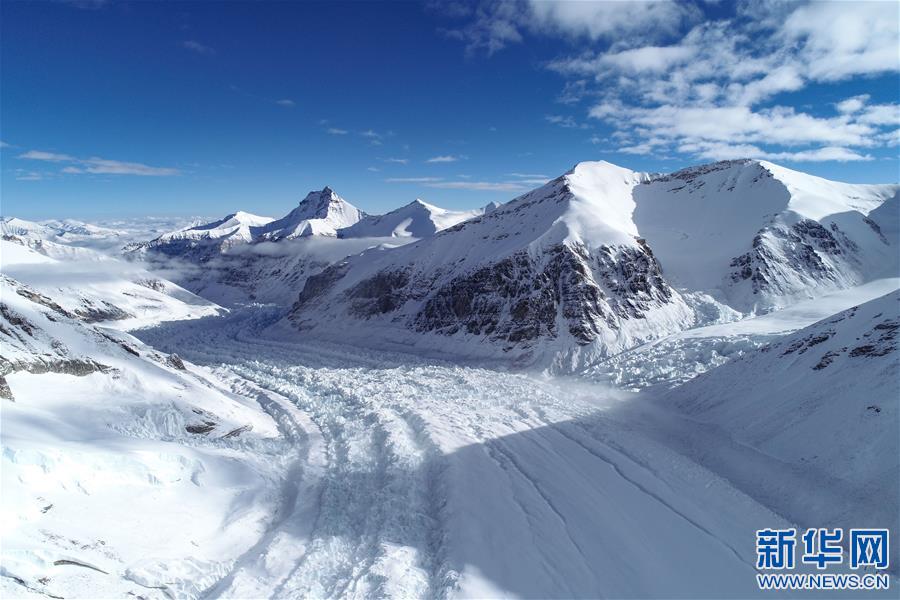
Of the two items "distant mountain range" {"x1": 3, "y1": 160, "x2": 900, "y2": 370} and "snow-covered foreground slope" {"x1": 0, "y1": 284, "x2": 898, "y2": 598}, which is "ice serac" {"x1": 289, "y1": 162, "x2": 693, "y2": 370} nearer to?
"distant mountain range" {"x1": 3, "y1": 160, "x2": 900, "y2": 370}

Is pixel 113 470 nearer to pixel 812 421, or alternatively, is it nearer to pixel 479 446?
pixel 479 446

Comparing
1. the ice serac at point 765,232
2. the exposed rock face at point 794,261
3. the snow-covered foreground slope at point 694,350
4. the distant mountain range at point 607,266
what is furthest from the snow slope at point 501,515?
the ice serac at point 765,232

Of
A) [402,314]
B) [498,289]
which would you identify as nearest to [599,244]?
[498,289]

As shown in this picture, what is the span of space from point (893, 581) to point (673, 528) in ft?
18.3

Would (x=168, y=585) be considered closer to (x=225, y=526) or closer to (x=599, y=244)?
(x=225, y=526)

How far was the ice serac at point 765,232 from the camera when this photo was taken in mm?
54031

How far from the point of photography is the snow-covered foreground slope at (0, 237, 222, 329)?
84875 mm

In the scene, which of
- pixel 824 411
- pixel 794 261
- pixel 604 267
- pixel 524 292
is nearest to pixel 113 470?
pixel 824 411

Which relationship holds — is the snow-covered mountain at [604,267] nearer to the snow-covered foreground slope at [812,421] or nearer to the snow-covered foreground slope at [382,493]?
the snow-covered foreground slope at [812,421]

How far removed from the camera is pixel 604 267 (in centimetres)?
5044

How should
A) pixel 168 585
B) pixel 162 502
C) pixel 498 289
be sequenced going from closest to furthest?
pixel 168 585 → pixel 162 502 → pixel 498 289

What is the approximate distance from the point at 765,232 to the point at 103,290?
407 feet

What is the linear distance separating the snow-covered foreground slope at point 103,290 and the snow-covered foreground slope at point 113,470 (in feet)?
238

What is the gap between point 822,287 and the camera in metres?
53.7
